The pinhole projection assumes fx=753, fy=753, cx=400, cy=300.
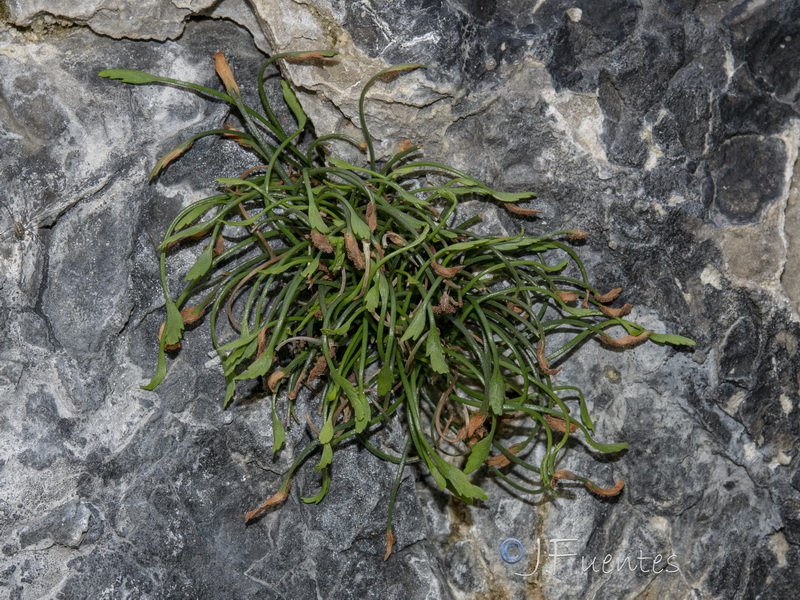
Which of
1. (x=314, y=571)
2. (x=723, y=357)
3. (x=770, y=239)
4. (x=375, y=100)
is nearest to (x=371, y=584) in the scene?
(x=314, y=571)

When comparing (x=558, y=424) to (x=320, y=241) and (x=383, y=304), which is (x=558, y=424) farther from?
(x=320, y=241)

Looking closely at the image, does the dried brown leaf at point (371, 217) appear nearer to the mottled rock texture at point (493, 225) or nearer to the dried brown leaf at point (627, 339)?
the mottled rock texture at point (493, 225)

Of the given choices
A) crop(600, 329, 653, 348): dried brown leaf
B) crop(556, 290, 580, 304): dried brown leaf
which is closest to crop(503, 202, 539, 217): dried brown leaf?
crop(556, 290, 580, 304): dried brown leaf

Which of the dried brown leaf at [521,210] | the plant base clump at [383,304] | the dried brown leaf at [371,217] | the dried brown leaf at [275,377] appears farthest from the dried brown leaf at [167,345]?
the dried brown leaf at [521,210]

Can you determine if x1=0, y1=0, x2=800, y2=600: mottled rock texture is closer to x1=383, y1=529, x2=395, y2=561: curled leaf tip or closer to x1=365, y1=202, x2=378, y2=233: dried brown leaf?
x1=383, y1=529, x2=395, y2=561: curled leaf tip

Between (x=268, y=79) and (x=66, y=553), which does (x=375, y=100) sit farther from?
(x=66, y=553)
